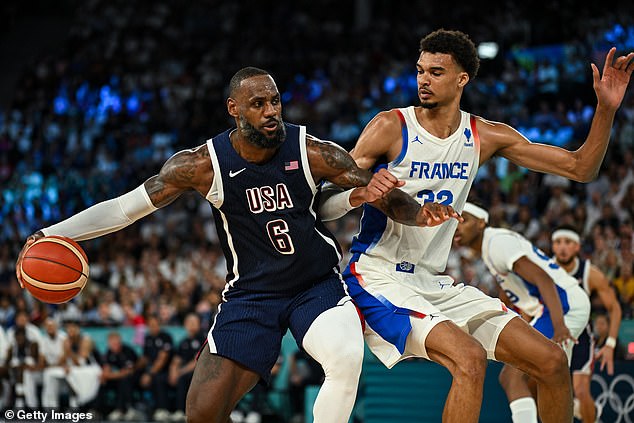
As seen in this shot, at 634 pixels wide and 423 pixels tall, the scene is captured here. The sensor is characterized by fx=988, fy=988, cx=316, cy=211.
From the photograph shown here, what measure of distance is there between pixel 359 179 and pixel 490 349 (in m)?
1.23

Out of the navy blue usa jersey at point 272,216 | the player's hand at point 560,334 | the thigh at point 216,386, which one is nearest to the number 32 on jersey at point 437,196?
the navy blue usa jersey at point 272,216

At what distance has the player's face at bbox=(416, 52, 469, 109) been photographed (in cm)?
585

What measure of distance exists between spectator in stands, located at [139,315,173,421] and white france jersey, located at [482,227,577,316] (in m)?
6.57

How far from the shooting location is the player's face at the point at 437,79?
230 inches

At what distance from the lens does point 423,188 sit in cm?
579

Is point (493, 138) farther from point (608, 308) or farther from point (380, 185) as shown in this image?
point (608, 308)

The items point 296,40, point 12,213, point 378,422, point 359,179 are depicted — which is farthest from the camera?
point 296,40

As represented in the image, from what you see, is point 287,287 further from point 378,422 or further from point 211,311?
point 211,311

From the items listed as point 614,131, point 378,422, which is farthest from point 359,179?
point 614,131

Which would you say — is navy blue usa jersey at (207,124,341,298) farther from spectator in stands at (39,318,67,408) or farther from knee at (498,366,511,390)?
spectator in stands at (39,318,67,408)

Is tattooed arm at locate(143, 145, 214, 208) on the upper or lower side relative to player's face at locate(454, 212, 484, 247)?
upper

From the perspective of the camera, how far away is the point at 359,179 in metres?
Answer: 5.62

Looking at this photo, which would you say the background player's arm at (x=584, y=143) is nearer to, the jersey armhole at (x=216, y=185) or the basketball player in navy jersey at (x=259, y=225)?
the basketball player in navy jersey at (x=259, y=225)
